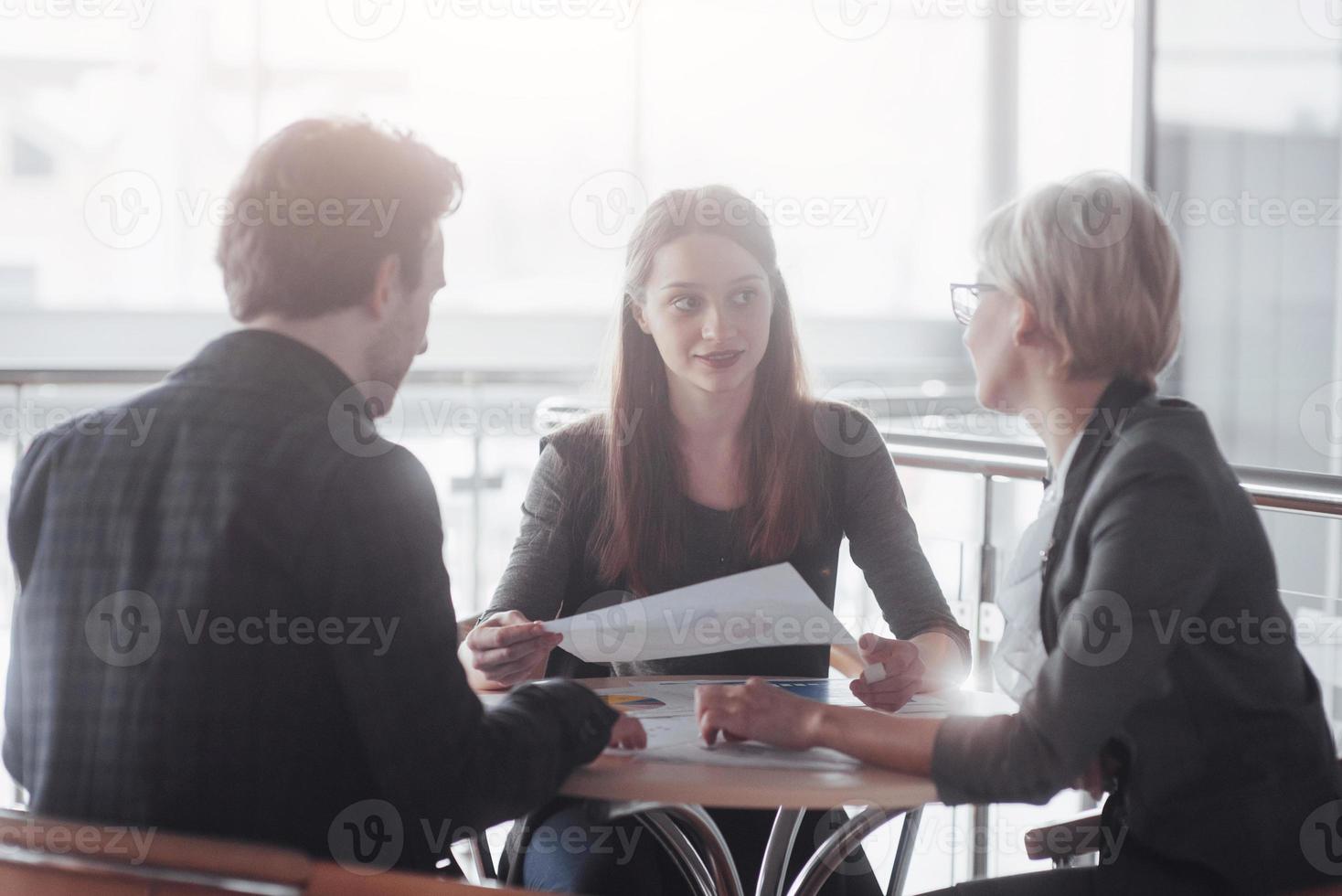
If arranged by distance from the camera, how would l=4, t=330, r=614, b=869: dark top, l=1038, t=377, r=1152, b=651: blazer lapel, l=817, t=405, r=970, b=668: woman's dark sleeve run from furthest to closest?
l=817, t=405, r=970, b=668: woman's dark sleeve, l=1038, t=377, r=1152, b=651: blazer lapel, l=4, t=330, r=614, b=869: dark top

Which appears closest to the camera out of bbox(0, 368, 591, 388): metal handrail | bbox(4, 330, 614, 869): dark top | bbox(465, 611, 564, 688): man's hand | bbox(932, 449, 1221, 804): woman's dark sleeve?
bbox(4, 330, 614, 869): dark top

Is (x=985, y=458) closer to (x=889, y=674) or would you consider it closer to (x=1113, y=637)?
(x=889, y=674)

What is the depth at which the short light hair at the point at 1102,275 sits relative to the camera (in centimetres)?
134

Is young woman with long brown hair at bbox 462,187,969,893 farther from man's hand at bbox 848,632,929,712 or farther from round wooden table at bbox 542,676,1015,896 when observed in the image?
round wooden table at bbox 542,676,1015,896

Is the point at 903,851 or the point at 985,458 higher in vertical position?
the point at 985,458

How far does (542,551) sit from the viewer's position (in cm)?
195

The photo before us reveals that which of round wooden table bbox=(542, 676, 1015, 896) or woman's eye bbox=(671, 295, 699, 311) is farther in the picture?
woman's eye bbox=(671, 295, 699, 311)

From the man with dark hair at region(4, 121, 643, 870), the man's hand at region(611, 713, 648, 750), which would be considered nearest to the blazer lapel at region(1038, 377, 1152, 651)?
the man's hand at region(611, 713, 648, 750)

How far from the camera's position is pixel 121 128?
215 inches

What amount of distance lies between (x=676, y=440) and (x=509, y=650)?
585 mm

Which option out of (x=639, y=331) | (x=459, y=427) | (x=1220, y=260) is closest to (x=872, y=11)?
(x=1220, y=260)

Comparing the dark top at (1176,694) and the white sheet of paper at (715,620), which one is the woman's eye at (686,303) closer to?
the white sheet of paper at (715,620)

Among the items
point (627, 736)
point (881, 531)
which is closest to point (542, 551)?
point (881, 531)

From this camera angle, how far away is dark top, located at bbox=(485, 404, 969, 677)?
1913 mm
